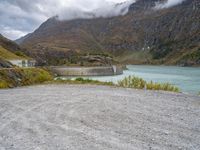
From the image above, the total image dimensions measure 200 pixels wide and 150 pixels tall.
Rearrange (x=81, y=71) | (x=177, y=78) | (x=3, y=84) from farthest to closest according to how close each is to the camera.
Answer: (x=81, y=71), (x=177, y=78), (x=3, y=84)

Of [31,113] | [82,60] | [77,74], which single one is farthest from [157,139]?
[82,60]

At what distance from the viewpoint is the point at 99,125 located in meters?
9.47

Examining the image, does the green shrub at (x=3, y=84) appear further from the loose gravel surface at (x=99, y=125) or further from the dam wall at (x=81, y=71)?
the dam wall at (x=81, y=71)

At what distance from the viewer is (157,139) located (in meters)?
7.89

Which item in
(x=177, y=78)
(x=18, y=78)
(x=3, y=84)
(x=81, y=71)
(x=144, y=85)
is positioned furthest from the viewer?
(x=81, y=71)

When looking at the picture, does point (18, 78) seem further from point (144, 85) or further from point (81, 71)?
point (81, 71)

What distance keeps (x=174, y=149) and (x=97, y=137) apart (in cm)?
212

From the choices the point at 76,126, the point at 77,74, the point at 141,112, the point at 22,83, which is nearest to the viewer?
the point at 76,126

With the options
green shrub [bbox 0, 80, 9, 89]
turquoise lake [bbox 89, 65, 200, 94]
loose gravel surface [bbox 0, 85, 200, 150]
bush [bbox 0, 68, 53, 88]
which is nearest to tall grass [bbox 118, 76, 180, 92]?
bush [bbox 0, 68, 53, 88]

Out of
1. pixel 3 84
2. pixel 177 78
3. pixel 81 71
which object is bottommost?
pixel 177 78

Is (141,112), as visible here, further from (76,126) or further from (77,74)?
(77,74)

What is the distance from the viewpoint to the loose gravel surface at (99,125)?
24.7ft

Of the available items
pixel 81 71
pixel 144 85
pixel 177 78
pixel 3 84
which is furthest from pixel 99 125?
pixel 81 71

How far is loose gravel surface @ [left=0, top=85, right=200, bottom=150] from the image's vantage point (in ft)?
24.7
